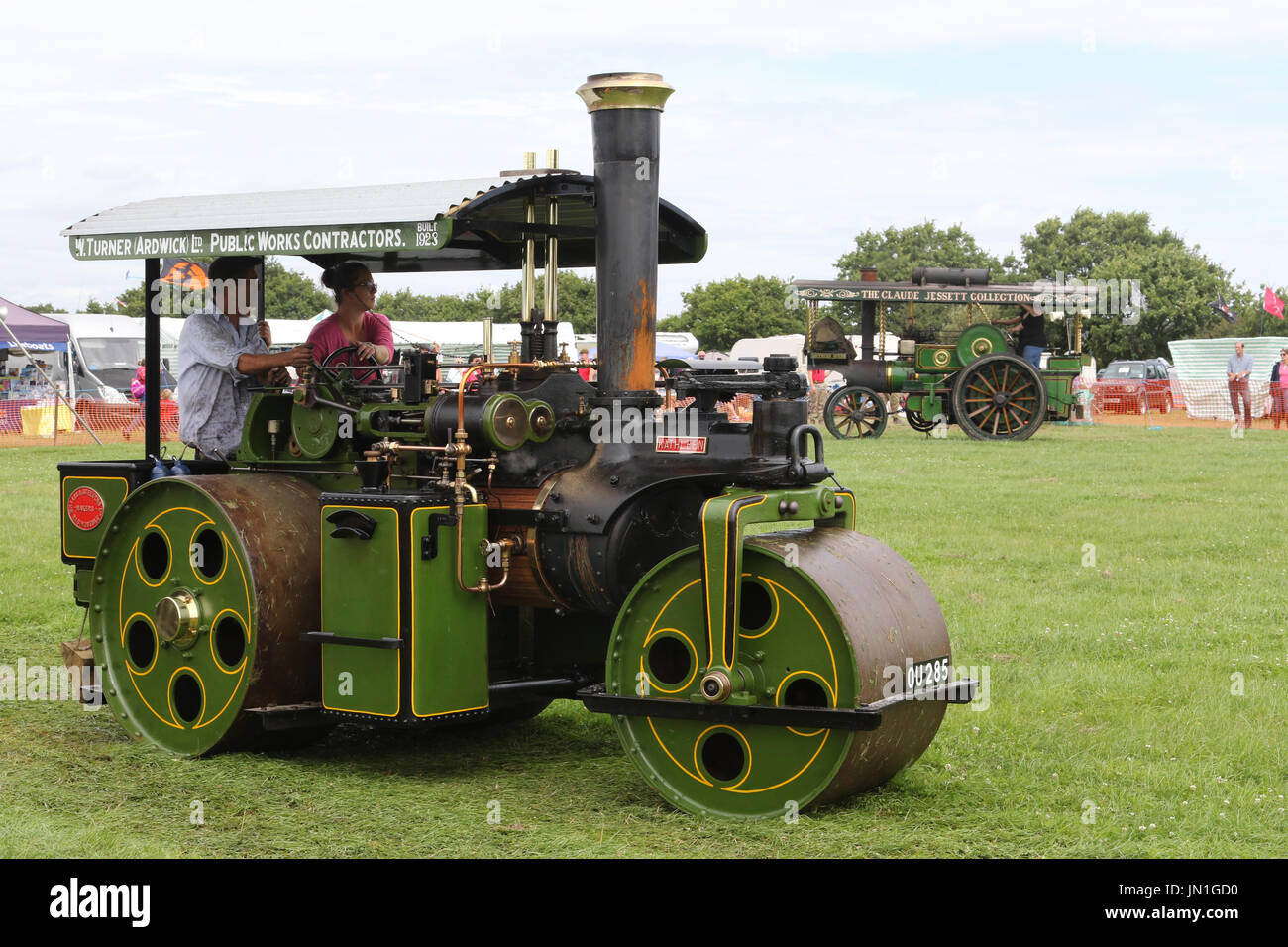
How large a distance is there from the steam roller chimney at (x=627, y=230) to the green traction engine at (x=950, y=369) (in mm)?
19736

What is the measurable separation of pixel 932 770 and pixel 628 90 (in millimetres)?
2624

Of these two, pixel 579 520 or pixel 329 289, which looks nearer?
pixel 579 520

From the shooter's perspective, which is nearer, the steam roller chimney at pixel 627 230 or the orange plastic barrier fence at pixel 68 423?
the steam roller chimney at pixel 627 230

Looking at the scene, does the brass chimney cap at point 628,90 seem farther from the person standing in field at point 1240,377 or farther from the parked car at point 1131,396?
the parked car at point 1131,396

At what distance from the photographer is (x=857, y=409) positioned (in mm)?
26328

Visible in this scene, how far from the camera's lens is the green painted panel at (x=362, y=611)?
5.45m

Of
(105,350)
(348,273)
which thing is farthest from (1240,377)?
(105,350)

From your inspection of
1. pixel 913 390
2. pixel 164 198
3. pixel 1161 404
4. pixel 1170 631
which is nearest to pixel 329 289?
pixel 164 198

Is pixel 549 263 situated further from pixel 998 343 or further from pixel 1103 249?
pixel 1103 249

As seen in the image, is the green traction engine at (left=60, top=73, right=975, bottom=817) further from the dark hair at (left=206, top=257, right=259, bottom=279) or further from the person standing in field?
the person standing in field

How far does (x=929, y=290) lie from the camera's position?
28047 millimetres

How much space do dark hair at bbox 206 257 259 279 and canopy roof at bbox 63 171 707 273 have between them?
0.25 m

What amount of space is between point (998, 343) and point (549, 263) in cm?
2122

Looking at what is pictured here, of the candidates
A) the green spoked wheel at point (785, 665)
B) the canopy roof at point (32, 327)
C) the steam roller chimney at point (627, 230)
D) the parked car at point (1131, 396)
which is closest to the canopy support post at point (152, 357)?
the steam roller chimney at point (627, 230)
